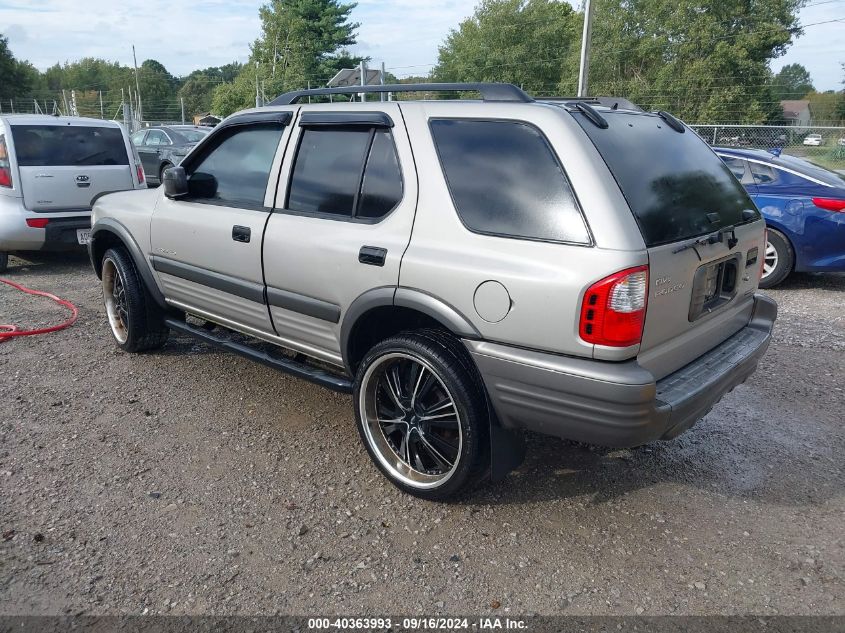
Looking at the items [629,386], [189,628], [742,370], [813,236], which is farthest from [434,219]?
[813,236]

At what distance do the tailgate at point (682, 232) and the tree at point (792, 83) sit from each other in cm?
4094

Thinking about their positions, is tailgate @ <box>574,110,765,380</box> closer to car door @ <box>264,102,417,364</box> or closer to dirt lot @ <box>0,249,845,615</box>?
dirt lot @ <box>0,249,845,615</box>

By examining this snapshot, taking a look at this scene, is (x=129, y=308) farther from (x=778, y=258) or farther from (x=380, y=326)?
(x=778, y=258)

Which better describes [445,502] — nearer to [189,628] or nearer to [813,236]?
[189,628]

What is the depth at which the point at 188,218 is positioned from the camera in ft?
13.9

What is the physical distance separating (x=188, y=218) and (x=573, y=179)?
8.60ft

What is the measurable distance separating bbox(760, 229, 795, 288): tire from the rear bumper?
198 inches

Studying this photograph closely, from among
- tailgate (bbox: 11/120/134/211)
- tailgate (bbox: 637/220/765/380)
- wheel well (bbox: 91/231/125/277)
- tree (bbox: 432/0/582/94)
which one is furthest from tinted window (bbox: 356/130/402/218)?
tree (bbox: 432/0/582/94)

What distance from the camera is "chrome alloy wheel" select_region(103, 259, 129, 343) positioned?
523cm

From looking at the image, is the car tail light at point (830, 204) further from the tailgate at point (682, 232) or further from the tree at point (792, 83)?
the tree at point (792, 83)

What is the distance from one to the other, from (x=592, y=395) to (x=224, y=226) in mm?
2448

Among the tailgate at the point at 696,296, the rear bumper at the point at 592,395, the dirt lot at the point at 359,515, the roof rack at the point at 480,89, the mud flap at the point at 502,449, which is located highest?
the roof rack at the point at 480,89

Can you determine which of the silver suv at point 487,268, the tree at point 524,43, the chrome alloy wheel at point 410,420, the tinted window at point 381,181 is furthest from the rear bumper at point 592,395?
the tree at point 524,43

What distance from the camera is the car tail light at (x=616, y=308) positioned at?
2.51 metres
